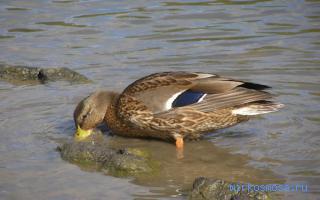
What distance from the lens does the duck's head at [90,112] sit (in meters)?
7.45

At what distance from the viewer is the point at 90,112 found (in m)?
7.51

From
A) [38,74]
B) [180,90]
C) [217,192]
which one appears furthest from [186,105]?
[38,74]

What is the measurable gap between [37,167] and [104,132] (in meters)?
1.42

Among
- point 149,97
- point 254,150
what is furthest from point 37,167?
point 254,150

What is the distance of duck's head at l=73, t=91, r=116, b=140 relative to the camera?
745 cm

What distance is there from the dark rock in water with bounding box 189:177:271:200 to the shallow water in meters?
0.17

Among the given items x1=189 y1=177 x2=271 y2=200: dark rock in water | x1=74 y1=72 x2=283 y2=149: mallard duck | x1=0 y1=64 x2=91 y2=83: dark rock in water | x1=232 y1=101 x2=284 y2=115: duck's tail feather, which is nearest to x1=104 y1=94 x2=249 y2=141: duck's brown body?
x1=74 y1=72 x2=283 y2=149: mallard duck

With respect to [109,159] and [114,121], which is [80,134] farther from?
[109,159]

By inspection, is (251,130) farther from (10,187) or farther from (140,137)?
(10,187)

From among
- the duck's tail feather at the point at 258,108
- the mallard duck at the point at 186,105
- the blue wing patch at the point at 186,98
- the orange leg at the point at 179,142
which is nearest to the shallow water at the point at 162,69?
the orange leg at the point at 179,142

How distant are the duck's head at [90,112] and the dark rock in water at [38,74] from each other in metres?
1.76

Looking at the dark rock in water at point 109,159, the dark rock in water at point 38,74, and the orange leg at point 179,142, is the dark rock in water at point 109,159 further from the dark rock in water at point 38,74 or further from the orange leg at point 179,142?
the dark rock in water at point 38,74

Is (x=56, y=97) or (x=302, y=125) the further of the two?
(x=56, y=97)

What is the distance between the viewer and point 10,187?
6.01 metres
